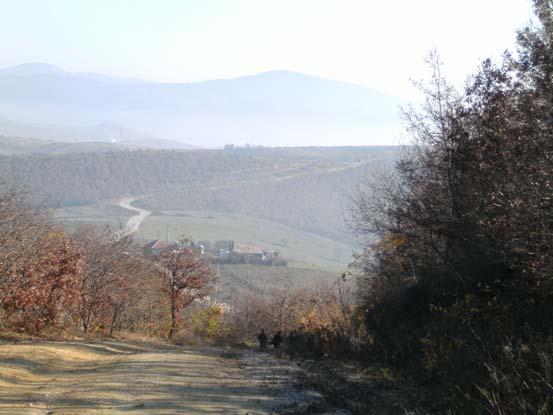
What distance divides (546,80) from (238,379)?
8.53 metres

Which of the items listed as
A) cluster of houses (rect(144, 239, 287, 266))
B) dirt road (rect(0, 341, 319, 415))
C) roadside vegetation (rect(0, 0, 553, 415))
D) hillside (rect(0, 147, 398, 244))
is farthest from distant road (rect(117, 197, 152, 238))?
dirt road (rect(0, 341, 319, 415))

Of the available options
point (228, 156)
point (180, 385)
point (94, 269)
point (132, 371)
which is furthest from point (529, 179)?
point (228, 156)

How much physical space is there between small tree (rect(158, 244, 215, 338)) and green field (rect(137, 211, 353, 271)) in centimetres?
2758

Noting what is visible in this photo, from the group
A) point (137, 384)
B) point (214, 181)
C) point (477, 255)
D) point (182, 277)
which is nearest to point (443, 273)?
point (477, 255)

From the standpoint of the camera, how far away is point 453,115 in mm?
18719

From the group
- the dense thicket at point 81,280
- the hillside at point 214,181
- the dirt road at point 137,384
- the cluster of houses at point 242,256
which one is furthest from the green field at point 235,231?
the dirt road at point 137,384

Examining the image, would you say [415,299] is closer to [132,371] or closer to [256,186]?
[132,371]

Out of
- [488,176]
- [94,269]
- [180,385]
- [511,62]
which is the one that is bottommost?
[94,269]

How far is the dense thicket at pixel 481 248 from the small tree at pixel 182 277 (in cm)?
1942

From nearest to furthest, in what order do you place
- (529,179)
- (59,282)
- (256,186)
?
(529,179) < (59,282) < (256,186)

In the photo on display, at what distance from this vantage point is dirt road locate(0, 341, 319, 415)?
9.31 meters

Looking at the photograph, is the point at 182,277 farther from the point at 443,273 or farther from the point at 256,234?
the point at 256,234

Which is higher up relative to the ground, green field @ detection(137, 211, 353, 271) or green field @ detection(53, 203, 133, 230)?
green field @ detection(53, 203, 133, 230)

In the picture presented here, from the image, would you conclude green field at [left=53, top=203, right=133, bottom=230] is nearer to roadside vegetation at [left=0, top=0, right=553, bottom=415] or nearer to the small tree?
the small tree
